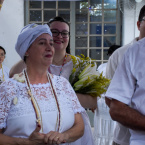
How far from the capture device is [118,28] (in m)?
6.09

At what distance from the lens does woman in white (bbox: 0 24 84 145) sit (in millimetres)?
1685

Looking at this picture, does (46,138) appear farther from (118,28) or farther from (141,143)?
(118,28)

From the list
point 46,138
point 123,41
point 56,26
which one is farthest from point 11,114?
point 123,41

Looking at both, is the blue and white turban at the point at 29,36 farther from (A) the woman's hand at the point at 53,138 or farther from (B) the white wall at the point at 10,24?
(B) the white wall at the point at 10,24

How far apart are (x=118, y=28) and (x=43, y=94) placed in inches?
179

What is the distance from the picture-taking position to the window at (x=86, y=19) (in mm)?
6020

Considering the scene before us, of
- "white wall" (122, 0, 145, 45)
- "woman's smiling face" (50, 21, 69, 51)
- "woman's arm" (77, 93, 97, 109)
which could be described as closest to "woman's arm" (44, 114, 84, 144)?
"woman's arm" (77, 93, 97, 109)

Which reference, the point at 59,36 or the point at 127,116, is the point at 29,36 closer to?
the point at 59,36

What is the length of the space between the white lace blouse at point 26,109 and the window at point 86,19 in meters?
4.25

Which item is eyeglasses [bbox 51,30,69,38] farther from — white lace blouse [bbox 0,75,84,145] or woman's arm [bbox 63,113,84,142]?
woman's arm [bbox 63,113,84,142]

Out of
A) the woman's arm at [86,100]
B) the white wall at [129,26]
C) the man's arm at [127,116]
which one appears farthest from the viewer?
the white wall at [129,26]

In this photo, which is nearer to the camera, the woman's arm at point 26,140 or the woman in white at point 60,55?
the woman's arm at point 26,140

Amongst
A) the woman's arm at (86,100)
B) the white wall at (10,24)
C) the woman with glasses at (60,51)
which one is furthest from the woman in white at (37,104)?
the white wall at (10,24)

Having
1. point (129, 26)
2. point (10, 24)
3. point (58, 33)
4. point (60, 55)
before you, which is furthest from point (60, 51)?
point (10, 24)
